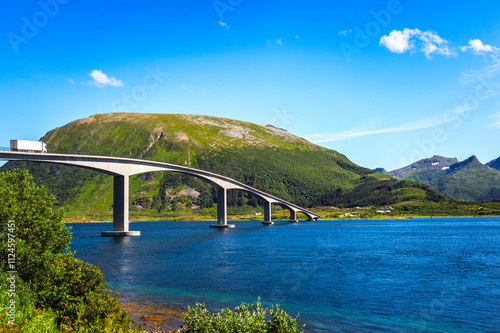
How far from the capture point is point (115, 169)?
87.6 m

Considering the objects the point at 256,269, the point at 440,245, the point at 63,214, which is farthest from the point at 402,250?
the point at 63,214

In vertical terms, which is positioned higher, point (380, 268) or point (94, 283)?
point (94, 283)

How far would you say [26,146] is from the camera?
2980 inches

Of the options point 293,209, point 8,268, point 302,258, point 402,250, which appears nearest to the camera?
point 8,268

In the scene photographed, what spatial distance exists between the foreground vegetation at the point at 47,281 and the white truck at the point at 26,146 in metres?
65.7

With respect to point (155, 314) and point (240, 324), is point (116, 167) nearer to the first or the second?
point (155, 314)

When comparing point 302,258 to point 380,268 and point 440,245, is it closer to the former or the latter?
point 380,268

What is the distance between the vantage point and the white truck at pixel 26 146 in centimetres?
7400

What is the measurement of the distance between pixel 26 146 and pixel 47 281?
70360 millimetres

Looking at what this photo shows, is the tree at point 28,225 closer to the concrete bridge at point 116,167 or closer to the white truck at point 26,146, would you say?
the concrete bridge at point 116,167

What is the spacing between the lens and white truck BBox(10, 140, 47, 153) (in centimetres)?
7400

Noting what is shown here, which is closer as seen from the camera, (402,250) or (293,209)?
(402,250)

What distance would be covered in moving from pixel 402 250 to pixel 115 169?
64.1m

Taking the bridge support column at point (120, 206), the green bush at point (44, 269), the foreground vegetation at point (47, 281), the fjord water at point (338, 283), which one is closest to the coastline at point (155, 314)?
the fjord water at point (338, 283)
